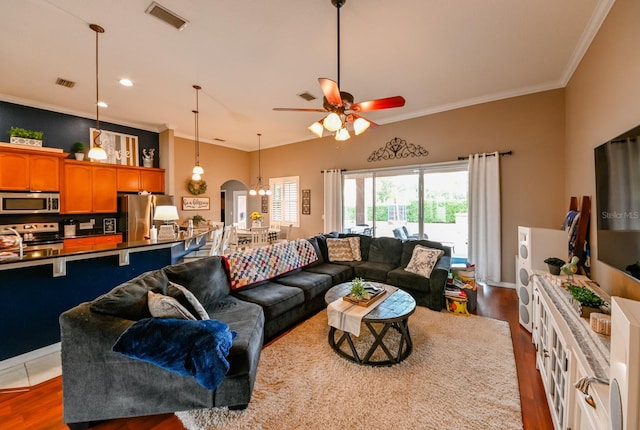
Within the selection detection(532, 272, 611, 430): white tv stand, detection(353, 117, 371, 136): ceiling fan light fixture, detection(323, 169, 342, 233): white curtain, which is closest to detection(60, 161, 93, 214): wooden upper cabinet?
detection(323, 169, 342, 233): white curtain

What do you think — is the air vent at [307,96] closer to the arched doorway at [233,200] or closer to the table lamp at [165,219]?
the table lamp at [165,219]

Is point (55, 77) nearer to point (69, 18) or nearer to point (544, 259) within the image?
point (69, 18)

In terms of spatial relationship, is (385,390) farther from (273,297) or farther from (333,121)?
(333,121)

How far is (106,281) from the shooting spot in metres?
2.90

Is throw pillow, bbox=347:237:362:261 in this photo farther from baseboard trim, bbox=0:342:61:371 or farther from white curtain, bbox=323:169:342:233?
baseboard trim, bbox=0:342:61:371

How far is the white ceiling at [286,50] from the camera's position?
2.44 meters

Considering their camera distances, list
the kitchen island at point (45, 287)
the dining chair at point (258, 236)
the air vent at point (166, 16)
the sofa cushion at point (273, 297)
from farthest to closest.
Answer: the dining chair at point (258, 236)
the sofa cushion at point (273, 297)
the air vent at point (166, 16)
the kitchen island at point (45, 287)

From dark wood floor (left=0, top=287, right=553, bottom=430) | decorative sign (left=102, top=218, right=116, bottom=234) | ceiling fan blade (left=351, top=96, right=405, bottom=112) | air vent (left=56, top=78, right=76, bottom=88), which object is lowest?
dark wood floor (left=0, top=287, right=553, bottom=430)

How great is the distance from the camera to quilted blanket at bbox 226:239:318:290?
3.10 m

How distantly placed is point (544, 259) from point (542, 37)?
2.45 metres

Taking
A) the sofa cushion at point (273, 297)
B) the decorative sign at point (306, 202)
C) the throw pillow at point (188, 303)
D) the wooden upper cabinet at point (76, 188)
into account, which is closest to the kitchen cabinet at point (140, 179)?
the wooden upper cabinet at point (76, 188)

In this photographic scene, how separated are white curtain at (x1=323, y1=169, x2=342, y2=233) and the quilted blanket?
80.0 inches

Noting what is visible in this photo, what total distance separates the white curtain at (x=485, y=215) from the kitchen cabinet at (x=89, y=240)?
23.0ft

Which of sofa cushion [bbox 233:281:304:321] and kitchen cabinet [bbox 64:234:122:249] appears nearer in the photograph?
sofa cushion [bbox 233:281:304:321]
